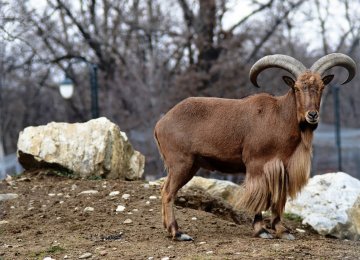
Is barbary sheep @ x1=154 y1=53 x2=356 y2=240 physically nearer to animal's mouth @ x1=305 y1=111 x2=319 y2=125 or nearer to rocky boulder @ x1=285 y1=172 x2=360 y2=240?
animal's mouth @ x1=305 y1=111 x2=319 y2=125

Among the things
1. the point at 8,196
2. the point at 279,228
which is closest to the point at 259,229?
the point at 279,228

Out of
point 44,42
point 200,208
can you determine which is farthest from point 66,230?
point 44,42

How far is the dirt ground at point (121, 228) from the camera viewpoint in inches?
292

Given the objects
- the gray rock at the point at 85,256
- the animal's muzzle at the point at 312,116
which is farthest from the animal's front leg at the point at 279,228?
the gray rock at the point at 85,256

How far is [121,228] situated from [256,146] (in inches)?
78.7

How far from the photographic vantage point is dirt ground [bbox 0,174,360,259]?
24.4ft

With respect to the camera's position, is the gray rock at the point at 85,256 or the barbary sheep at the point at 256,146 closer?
the gray rock at the point at 85,256

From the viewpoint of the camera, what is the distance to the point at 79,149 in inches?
456

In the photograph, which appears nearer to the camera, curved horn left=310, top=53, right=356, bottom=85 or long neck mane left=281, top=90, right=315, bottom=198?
long neck mane left=281, top=90, right=315, bottom=198

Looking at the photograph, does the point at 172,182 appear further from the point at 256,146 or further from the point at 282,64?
the point at 282,64

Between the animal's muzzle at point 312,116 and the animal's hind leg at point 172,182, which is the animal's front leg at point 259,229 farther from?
the animal's muzzle at point 312,116

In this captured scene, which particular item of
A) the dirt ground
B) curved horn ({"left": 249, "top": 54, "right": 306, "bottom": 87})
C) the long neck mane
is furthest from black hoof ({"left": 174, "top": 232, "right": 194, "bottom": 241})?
curved horn ({"left": 249, "top": 54, "right": 306, "bottom": 87})

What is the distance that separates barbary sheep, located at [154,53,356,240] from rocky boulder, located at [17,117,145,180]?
10.1 ft

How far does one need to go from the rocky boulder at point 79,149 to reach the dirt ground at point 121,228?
1.08 ft
